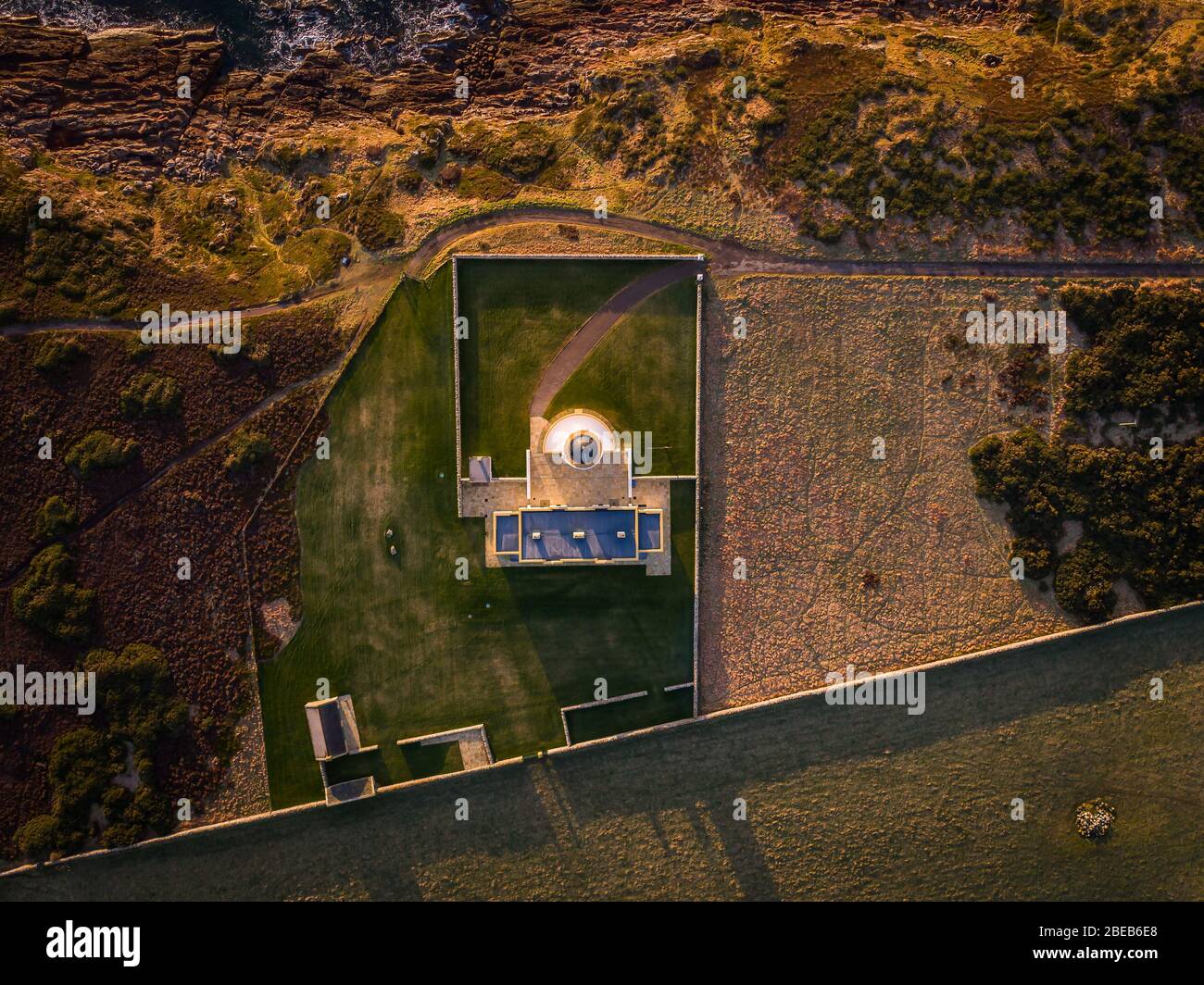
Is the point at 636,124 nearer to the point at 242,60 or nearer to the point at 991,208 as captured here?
the point at 991,208

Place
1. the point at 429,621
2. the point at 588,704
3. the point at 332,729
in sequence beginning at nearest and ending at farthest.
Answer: the point at 332,729, the point at 588,704, the point at 429,621

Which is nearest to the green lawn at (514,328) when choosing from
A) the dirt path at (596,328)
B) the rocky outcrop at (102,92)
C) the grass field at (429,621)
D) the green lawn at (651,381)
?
the dirt path at (596,328)

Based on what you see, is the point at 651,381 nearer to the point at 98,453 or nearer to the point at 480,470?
the point at 480,470

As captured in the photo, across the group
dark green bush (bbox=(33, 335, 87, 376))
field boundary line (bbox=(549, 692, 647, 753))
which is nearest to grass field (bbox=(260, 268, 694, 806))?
field boundary line (bbox=(549, 692, 647, 753))

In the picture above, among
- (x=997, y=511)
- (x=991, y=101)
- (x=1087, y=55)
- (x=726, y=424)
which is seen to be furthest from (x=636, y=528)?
(x=1087, y=55)

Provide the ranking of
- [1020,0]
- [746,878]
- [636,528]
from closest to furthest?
1. [636,528]
2. [746,878]
3. [1020,0]

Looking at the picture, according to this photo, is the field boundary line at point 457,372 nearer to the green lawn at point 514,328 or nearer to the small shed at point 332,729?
the green lawn at point 514,328

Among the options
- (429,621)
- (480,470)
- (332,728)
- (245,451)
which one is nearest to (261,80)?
(245,451)
